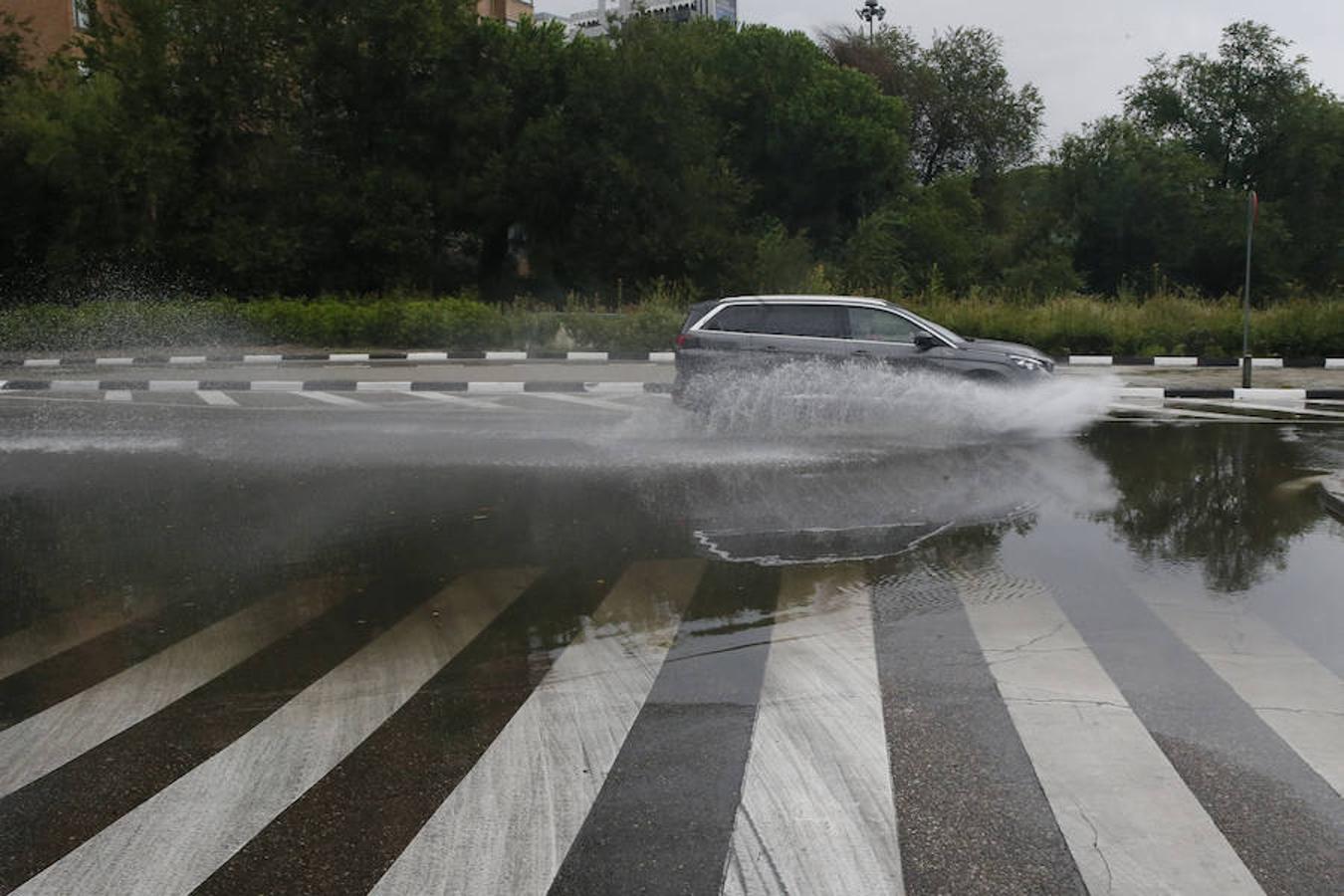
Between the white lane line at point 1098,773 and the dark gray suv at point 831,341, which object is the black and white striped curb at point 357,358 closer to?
the dark gray suv at point 831,341

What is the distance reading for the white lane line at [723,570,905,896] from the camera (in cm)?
367

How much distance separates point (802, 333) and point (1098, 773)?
10743mm

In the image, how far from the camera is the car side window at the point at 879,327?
14.5 metres

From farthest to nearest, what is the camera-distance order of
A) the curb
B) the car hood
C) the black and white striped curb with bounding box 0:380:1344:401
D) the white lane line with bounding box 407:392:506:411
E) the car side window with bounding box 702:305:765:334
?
the black and white striped curb with bounding box 0:380:1344:401, the white lane line with bounding box 407:392:506:411, the car side window with bounding box 702:305:765:334, the car hood, the curb

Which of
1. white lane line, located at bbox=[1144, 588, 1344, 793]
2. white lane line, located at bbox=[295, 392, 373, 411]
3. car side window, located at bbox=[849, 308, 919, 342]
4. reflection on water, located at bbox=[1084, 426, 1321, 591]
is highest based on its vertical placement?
car side window, located at bbox=[849, 308, 919, 342]

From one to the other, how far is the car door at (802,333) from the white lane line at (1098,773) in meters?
8.51

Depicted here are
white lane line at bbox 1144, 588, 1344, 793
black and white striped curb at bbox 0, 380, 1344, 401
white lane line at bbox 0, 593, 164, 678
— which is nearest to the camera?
white lane line at bbox 1144, 588, 1344, 793

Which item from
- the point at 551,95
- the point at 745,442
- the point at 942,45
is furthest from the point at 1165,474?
the point at 942,45

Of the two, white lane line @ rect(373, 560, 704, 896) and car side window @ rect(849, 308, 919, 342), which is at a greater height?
car side window @ rect(849, 308, 919, 342)

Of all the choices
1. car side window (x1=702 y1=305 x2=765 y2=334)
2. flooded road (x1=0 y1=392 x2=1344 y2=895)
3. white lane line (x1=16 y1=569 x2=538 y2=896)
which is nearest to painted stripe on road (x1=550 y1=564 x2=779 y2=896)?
flooded road (x1=0 y1=392 x2=1344 y2=895)

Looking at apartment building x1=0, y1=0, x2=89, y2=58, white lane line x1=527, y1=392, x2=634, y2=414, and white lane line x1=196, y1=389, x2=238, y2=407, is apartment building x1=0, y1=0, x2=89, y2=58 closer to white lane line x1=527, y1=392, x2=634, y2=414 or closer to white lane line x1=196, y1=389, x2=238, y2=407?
white lane line x1=196, y1=389, x2=238, y2=407

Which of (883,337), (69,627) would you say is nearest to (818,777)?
(69,627)

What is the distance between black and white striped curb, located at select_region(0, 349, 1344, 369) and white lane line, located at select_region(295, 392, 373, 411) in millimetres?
6329

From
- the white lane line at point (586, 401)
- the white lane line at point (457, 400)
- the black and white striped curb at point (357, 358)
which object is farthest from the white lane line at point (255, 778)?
the black and white striped curb at point (357, 358)
